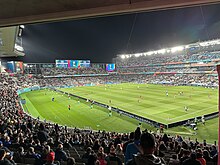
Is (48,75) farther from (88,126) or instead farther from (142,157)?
(142,157)

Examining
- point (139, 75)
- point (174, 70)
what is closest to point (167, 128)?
point (174, 70)

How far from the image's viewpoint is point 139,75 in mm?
91750

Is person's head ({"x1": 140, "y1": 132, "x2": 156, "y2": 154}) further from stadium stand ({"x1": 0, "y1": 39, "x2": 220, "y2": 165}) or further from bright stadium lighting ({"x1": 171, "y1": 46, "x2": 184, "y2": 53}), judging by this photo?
bright stadium lighting ({"x1": 171, "y1": 46, "x2": 184, "y2": 53})

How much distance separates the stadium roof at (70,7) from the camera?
161 inches

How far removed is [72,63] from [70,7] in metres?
101

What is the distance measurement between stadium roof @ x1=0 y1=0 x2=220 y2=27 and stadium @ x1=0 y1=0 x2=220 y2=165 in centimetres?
161

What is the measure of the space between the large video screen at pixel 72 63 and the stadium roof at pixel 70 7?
96.3 m

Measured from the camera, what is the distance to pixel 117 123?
21.1m

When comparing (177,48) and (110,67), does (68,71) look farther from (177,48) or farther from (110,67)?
(177,48)

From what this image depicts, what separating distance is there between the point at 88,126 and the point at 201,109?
14167 mm

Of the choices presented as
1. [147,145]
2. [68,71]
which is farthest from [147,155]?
[68,71]

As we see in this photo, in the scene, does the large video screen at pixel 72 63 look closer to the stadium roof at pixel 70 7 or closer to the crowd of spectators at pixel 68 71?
the crowd of spectators at pixel 68 71

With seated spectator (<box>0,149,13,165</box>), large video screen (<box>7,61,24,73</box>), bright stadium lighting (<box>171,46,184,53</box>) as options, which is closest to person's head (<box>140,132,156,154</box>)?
seated spectator (<box>0,149,13,165</box>)

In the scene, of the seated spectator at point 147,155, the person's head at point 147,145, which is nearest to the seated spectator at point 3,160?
the seated spectator at point 147,155
